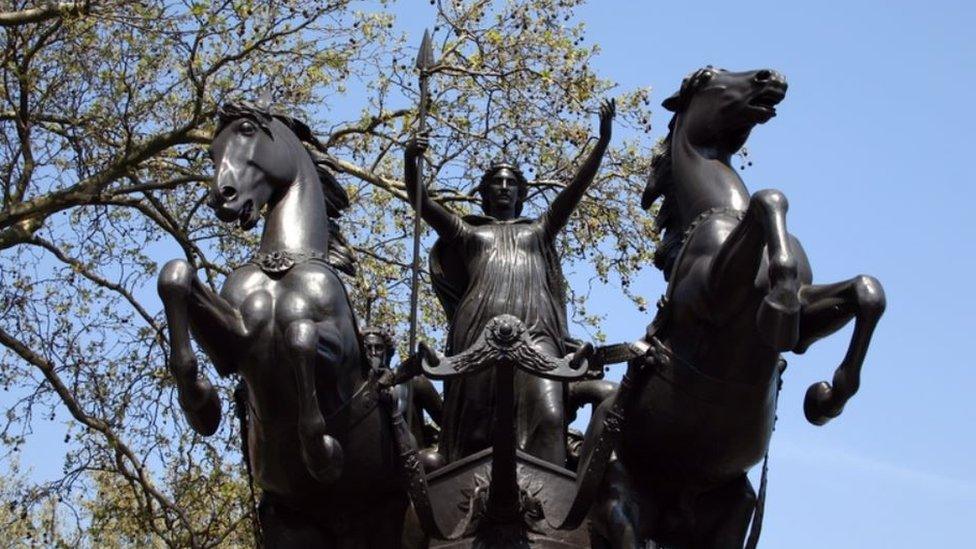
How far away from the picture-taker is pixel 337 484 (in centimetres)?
760

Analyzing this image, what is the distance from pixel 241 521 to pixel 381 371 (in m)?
8.67

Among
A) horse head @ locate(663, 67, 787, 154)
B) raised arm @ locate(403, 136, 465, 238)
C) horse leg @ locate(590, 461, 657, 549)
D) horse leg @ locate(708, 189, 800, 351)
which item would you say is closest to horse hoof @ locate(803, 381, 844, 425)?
horse leg @ locate(708, 189, 800, 351)

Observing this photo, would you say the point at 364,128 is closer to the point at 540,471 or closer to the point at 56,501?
the point at 56,501

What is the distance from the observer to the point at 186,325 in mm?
6992

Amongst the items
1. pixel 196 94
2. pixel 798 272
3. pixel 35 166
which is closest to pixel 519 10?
pixel 196 94

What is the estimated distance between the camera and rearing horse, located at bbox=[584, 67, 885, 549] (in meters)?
6.63

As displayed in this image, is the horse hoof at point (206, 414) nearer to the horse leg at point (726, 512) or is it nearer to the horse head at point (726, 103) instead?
the horse leg at point (726, 512)

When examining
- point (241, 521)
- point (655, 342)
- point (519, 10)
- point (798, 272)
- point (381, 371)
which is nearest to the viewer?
point (798, 272)

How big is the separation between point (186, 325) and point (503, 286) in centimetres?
195

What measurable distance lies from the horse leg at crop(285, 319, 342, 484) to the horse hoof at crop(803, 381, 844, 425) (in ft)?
6.66

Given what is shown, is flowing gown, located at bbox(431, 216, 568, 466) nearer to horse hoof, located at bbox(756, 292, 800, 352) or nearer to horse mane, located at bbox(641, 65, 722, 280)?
horse mane, located at bbox(641, 65, 722, 280)

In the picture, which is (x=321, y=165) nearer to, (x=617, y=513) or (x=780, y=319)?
(x=617, y=513)

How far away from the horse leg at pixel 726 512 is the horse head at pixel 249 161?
2422 millimetres

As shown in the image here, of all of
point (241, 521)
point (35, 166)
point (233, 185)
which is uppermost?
point (35, 166)
